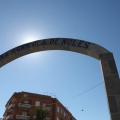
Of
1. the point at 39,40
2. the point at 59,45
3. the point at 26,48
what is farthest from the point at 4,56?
the point at 59,45

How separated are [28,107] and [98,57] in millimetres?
44791

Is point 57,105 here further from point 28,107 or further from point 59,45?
point 59,45

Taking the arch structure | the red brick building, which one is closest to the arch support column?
the arch structure

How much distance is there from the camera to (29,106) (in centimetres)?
4734

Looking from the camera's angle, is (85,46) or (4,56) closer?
(85,46)

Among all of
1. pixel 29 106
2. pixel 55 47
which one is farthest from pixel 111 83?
pixel 29 106

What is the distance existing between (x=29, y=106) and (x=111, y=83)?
149 ft

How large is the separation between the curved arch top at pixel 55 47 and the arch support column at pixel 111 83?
312mm

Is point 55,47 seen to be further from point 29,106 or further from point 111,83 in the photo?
point 29,106

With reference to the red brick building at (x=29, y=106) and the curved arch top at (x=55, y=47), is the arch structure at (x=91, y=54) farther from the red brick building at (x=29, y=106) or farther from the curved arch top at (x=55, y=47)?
the red brick building at (x=29, y=106)

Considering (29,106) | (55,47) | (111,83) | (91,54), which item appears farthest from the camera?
(29,106)

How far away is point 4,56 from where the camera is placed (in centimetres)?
727

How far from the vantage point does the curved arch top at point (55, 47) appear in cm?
561

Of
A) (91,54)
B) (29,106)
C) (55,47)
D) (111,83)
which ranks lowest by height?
(111,83)
